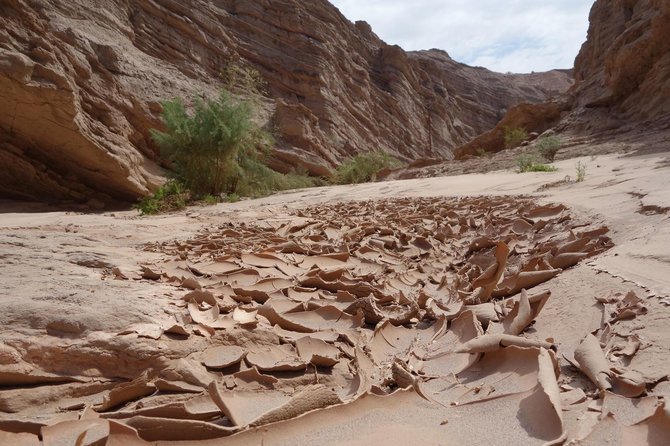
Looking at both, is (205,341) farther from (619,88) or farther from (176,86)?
(619,88)

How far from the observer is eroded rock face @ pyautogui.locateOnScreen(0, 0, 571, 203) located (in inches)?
297

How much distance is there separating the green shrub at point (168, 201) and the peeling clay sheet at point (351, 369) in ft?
14.7

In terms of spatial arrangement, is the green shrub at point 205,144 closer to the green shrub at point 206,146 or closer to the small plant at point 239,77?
the green shrub at point 206,146

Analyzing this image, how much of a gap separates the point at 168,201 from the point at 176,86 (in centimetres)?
720

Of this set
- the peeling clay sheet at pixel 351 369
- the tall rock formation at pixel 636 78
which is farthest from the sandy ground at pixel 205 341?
the tall rock formation at pixel 636 78

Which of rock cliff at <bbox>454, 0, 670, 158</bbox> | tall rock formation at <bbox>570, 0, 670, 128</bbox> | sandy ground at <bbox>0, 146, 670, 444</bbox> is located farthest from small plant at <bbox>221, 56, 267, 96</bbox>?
sandy ground at <bbox>0, 146, 670, 444</bbox>

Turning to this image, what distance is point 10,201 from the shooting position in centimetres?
809

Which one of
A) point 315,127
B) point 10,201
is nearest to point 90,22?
point 10,201

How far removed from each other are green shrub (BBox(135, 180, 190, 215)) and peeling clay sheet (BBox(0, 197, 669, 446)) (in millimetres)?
4479

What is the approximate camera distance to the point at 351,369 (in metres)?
1.09

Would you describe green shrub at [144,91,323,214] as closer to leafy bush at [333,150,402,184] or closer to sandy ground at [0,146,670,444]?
sandy ground at [0,146,670,444]

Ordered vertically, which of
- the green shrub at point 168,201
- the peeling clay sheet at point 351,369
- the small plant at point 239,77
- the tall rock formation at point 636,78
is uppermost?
the small plant at point 239,77

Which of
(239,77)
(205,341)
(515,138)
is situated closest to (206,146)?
(205,341)

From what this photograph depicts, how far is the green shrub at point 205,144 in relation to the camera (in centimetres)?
773
